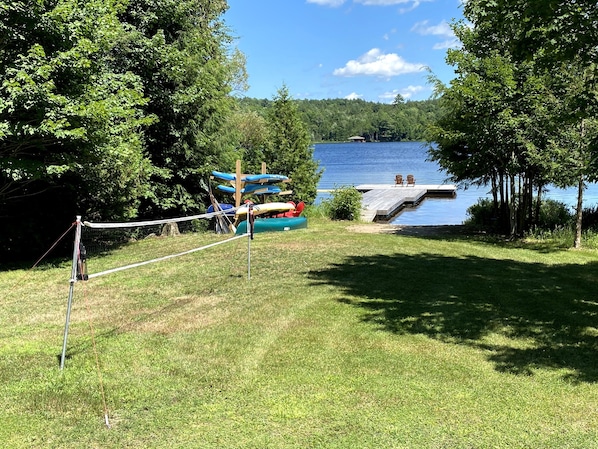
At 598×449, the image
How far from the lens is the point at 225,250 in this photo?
38.1 ft

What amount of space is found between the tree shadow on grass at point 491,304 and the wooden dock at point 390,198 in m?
12.2

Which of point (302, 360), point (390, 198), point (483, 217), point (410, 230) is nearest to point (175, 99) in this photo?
point (410, 230)

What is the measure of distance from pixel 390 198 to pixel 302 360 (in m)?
24.6

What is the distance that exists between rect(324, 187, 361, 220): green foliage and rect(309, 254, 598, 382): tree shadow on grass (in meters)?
9.21

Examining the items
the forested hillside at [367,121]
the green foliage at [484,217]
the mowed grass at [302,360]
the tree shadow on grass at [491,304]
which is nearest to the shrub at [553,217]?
the green foliage at [484,217]

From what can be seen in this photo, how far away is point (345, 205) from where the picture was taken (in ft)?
65.8

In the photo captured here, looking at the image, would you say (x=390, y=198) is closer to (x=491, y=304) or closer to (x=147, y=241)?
(x=147, y=241)

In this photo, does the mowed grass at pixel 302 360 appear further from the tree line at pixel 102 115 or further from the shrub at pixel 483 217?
the shrub at pixel 483 217

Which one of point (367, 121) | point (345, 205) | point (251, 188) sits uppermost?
point (367, 121)

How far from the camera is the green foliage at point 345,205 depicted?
20031 mm

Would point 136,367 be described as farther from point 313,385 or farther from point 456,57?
point 456,57

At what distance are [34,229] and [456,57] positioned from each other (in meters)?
12.7

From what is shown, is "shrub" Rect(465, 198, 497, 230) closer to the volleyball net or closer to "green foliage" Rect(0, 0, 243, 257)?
the volleyball net

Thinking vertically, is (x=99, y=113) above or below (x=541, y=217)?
above
